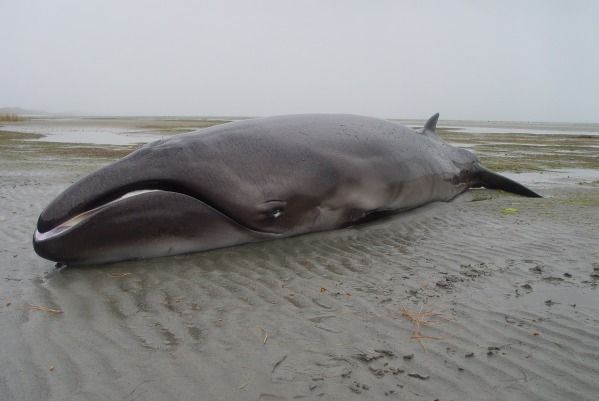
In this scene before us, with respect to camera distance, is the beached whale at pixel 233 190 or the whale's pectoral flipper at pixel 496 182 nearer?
the beached whale at pixel 233 190

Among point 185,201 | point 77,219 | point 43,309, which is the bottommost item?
point 43,309

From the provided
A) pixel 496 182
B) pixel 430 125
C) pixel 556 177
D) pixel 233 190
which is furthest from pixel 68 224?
pixel 556 177

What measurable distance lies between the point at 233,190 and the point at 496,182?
6.50 meters

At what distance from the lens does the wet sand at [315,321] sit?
2615 mm

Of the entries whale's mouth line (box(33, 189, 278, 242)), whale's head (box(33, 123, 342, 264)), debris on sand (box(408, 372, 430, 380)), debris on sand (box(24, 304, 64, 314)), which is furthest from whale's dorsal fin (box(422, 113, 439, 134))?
debris on sand (box(24, 304, 64, 314))

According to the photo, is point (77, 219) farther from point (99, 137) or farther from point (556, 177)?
point (99, 137)

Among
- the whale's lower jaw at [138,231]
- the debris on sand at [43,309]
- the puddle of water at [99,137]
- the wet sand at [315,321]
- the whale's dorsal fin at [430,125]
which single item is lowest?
the puddle of water at [99,137]

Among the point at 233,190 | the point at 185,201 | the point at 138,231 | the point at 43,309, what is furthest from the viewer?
the point at 233,190

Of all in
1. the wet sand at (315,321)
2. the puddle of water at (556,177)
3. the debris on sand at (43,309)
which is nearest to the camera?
the wet sand at (315,321)

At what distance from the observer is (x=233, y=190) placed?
5.04 m

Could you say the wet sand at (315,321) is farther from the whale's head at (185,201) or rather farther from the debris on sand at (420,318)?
the whale's head at (185,201)

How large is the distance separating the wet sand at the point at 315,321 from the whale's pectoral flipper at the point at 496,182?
3.21 metres

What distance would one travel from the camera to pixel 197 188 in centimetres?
488

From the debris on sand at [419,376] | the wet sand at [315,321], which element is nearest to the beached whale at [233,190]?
the wet sand at [315,321]
